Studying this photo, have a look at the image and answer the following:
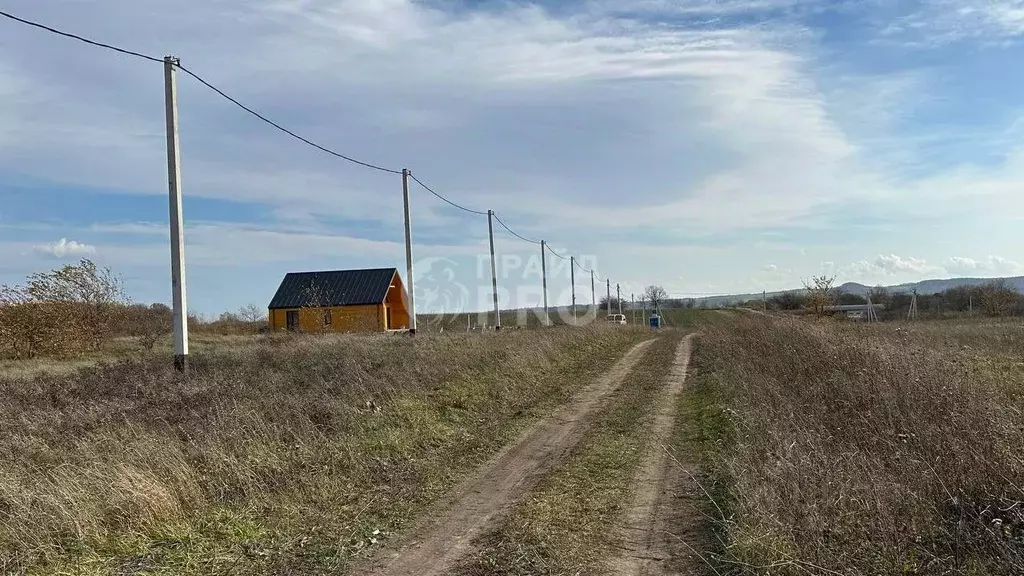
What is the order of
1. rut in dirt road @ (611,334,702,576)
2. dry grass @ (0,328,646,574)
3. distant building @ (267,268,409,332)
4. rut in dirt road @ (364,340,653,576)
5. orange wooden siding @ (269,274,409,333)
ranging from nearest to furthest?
rut in dirt road @ (611,334,702,576) → rut in dirt road @ (364,340,653,576) → dry grass @ (0,328,646,574) → orange wooden siding @ (269,274,409,333) → distant building @ (267,268,409,332)

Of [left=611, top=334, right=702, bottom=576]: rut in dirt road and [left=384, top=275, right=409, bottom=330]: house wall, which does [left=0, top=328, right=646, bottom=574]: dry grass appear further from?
Result: [left=384, top=275, right=409, bottom=330]: house wall

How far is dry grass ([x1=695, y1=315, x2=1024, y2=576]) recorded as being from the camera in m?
3.85

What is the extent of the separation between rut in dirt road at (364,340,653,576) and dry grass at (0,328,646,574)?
11.2 inches

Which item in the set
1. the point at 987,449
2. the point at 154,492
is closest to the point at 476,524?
the point at 154,492

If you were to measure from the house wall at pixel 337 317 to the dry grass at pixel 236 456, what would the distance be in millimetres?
27369

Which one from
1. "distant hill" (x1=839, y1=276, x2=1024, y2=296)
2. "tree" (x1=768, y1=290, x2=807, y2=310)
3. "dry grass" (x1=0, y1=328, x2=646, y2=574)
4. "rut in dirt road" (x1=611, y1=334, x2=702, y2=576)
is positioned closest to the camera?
"rut in dirt road" (x1=611, y1=334, x2=702, y2=576)

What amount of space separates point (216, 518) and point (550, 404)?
7181 millimetres

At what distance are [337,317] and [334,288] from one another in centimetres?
257

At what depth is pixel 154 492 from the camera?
5391 millimetres

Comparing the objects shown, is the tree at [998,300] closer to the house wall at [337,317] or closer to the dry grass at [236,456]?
the house wall at [337,317]

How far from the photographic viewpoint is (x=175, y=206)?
10.7 m

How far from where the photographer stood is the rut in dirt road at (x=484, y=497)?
15.1 feet

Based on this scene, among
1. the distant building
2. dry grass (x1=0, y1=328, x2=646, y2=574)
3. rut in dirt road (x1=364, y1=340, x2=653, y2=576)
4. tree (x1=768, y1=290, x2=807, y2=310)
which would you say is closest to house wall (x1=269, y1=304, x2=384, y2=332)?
the distant building

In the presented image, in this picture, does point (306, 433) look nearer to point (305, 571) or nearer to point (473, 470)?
point (473, 470)
